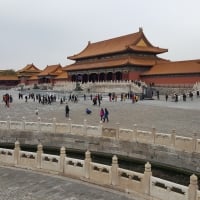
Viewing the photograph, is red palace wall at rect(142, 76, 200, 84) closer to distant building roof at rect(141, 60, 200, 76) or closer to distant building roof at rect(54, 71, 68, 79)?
distant building roof at rect(141, 60, 200, 76)

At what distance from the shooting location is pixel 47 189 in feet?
32.6

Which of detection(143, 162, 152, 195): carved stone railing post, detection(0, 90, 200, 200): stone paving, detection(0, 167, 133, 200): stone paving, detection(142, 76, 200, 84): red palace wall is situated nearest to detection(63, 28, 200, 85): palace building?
detection(142, 76, 200, 84): red palace wall

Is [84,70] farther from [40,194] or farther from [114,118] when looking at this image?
[40,194]

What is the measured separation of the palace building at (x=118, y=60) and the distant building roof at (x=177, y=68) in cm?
270

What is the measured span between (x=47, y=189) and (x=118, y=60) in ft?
161

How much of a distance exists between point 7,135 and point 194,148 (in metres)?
12.0

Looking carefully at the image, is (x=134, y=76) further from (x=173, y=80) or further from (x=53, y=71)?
(x=53, y=71)

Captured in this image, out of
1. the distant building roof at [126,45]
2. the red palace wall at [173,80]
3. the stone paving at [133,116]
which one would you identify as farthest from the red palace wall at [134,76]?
the stone paving at [133,116]

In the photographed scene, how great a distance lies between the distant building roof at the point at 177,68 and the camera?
45906 mm

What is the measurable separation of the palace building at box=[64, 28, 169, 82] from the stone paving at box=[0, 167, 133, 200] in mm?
43225

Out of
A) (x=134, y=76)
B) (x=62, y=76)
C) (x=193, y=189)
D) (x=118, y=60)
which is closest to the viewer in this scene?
(x=193, y=189)

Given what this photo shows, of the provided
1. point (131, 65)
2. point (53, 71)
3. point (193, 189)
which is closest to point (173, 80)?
point (131, 65)

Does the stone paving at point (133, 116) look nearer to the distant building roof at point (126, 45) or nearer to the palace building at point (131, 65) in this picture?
the palace building at point (131, 65)

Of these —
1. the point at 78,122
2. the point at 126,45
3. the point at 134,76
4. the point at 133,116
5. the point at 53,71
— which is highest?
the point at 126,45
